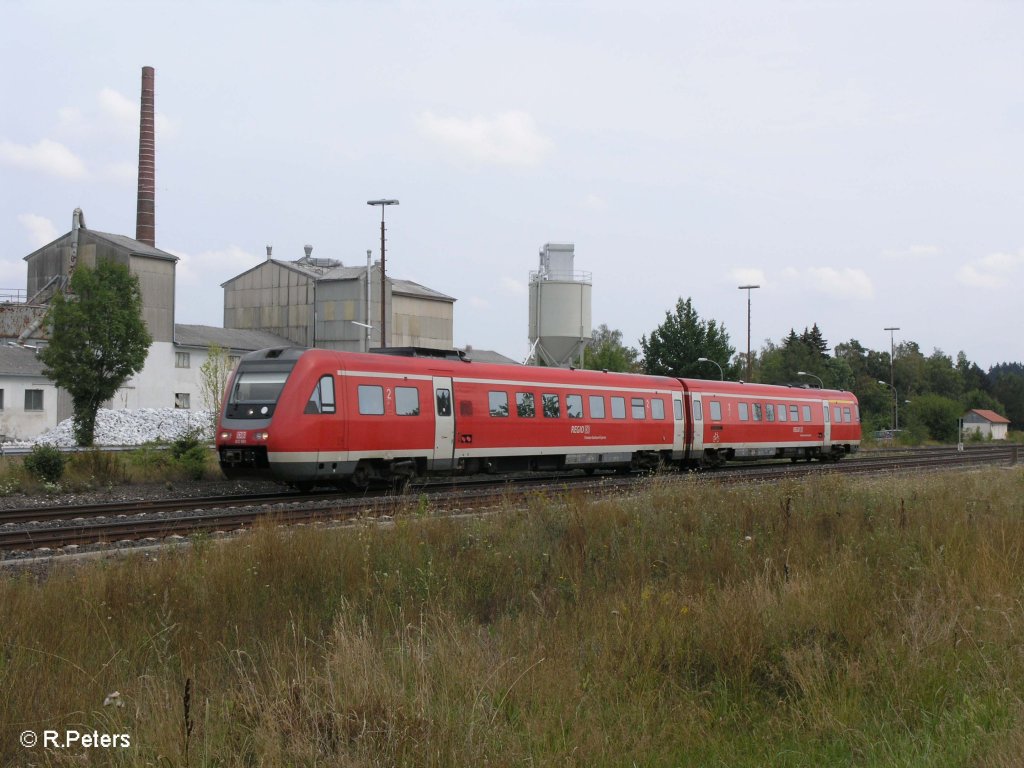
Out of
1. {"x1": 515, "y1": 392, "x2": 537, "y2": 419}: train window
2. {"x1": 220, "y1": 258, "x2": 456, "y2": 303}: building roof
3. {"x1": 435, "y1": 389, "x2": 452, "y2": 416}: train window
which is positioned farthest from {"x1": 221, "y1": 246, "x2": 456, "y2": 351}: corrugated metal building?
{"x1": 435, "y1": 389, "x2": 452, "y2": 416}: train window

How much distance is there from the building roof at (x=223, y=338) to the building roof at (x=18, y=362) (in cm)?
909

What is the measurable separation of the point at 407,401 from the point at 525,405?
13.4 feet

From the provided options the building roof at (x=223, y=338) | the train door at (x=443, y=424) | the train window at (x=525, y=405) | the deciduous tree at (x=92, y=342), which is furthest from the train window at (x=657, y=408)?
the building roof at (x=223, y=338)

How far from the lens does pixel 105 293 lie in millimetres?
38906

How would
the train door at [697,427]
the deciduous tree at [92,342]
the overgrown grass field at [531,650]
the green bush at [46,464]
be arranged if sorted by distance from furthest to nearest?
the deciduous tree at [92,342] < the train door at [697,427] < the green bush at [46,464] < the overgrown grass field at [531,650]

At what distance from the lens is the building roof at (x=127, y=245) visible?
5703cm

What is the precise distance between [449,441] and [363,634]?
1471 cm

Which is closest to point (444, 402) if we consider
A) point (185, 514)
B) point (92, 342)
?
point (185, 514)

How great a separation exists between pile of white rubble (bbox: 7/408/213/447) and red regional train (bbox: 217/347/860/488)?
24.6 m

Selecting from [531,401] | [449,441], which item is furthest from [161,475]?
[531,401]

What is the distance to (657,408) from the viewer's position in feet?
93.7

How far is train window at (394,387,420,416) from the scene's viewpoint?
20.1m

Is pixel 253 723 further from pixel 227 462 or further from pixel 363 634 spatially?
pixel 227 462

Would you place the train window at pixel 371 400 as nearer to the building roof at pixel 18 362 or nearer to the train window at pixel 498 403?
the train window at pixel 498 403
